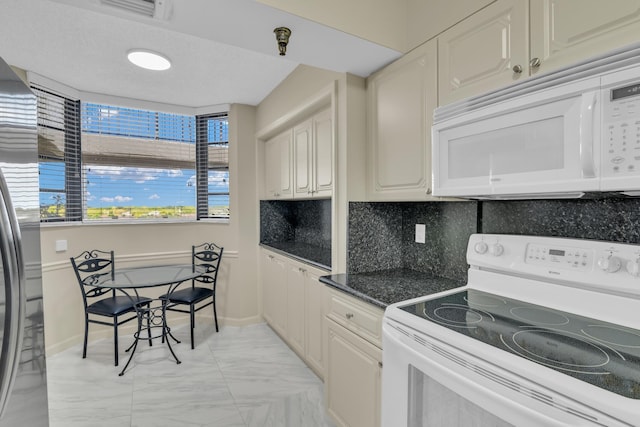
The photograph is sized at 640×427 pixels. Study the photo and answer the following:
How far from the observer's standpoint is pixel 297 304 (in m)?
2.61

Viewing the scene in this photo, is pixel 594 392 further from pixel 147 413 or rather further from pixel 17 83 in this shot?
pixel 147 413

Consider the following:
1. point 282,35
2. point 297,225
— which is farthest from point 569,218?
point 297,225

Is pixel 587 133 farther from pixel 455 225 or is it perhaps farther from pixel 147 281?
pixel 147 281

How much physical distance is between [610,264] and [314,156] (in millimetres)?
1863

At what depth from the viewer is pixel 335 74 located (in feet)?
6.61

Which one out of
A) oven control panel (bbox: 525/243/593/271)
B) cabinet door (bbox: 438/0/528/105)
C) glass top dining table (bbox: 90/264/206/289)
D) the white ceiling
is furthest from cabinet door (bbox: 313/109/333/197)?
glass top dining table (bbox: 90/264/206/289)

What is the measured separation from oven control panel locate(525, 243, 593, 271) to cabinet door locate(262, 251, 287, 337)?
1989mm

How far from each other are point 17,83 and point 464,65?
5.50 feet

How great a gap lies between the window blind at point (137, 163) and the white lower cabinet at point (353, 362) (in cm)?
252

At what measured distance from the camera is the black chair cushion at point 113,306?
2.55 metres

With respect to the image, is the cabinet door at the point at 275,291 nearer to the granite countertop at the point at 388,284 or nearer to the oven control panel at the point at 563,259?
the granite countertop at the point at 388,284

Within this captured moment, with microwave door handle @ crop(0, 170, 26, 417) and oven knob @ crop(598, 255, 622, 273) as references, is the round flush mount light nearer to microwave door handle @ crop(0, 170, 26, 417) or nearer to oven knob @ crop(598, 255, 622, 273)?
microwave door handle @ crop(0, 170, 26, 417)

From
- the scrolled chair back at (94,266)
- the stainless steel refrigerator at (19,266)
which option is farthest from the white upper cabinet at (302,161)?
the scrolled chair back at (94,266)

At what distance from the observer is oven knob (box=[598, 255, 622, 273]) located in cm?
105
